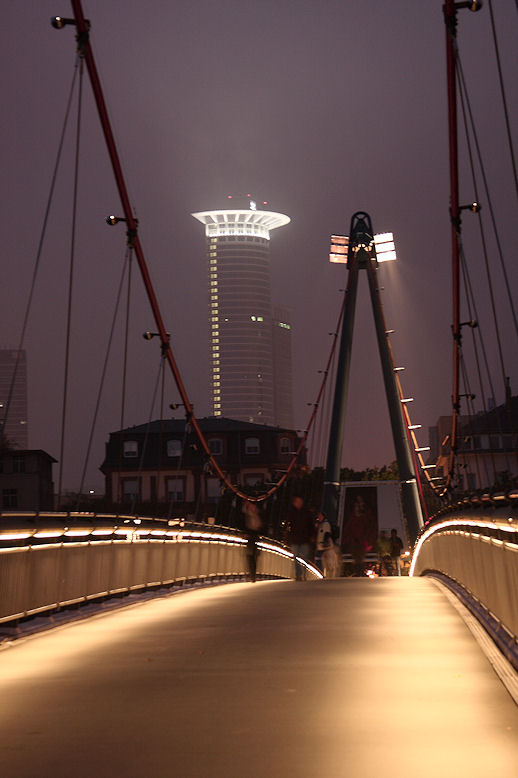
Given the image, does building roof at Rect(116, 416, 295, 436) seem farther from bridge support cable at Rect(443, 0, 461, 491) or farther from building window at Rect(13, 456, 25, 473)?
bridge support cable at Rect(443, 0, 461, 491)

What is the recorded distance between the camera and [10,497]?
115625 mm

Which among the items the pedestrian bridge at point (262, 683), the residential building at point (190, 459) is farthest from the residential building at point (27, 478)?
the pedestrian bridge at point (262, 683)

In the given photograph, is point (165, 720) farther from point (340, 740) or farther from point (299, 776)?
point (299, 776)

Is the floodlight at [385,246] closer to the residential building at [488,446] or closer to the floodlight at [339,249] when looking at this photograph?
the floodlight at [339,249]

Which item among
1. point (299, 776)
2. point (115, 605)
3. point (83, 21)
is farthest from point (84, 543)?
point (83, 21)

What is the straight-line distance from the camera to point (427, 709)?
648 cm

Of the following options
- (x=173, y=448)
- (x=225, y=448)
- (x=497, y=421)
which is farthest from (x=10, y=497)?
(x=497, y=421)

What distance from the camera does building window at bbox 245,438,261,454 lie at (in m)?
124

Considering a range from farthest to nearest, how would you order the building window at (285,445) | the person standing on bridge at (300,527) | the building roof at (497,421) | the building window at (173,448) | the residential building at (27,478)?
the building window at (285,445) → the building window at (173,448) → the residential building at (27,478) → the person standing on bridge at (300,527) → the building roof at (497,421)

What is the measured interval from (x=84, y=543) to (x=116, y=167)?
14818 millimetres

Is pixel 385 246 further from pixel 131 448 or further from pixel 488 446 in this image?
pixel 131 448

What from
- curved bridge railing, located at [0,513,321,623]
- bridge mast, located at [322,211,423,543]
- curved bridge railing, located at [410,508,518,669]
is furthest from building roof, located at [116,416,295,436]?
curved bridge railing, located at [410,508,518,669]

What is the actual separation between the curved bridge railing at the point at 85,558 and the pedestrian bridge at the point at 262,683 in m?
0.05

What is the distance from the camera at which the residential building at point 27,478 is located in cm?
10619
